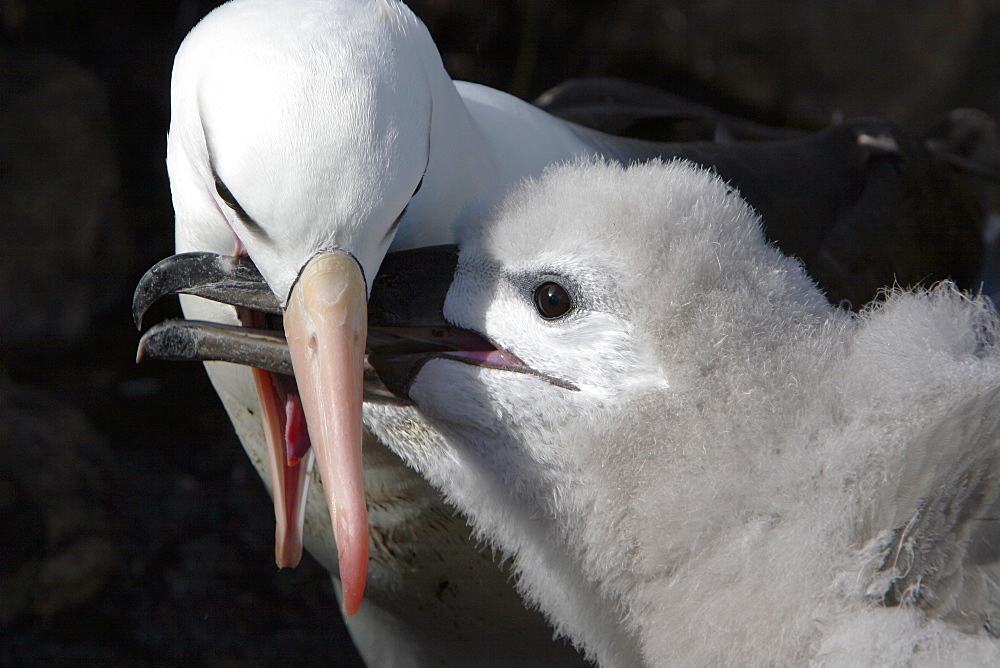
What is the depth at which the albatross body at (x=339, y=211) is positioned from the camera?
1.35m

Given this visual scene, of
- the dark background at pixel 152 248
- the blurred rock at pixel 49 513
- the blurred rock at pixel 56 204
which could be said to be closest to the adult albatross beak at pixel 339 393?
the dark background at pixel 152 248

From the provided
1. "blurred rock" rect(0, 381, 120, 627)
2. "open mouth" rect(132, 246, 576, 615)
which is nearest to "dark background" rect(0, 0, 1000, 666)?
"blurred rock" rect(0, 381, 120, 627)

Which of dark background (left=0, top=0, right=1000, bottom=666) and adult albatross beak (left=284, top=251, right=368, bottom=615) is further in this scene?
dark background (left=0, top=0, right=1000, bottom=666)

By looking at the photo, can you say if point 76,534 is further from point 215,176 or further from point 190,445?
point 215,176

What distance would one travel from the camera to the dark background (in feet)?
9.37

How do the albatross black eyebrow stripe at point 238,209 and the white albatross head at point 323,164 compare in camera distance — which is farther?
the albatross black eyebrow stripe at point 238,209

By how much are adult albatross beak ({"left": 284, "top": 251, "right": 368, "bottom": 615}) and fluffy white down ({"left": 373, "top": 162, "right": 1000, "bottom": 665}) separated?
0.37 feet

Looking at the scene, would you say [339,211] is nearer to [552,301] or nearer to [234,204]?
[234,204]

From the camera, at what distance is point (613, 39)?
4.53 meters

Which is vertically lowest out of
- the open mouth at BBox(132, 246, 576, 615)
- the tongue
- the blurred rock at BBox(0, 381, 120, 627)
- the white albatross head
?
the blurred rock at BBox(0, 381, 120, 627)

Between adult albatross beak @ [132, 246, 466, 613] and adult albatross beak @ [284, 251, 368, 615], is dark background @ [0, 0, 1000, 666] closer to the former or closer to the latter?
adult albatross beak @ [132, 246, 466, 613]

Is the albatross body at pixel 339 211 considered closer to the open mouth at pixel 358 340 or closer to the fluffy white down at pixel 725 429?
the open mouth at pixel 358 340

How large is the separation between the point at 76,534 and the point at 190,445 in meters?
0.52

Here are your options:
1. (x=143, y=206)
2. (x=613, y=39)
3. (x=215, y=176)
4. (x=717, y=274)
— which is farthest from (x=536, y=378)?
(x=613, y=39)
